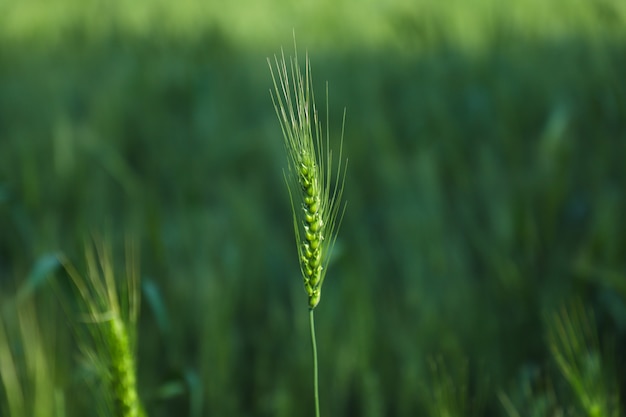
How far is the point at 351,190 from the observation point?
142cm

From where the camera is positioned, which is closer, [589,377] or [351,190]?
[589,377]

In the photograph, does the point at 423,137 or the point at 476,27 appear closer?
the point at 423,137

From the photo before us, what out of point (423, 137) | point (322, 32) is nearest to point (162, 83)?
point (322, 32)

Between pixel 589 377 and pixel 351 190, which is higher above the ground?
pixel 351 190

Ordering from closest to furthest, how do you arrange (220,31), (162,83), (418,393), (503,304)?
(418,393), (503,304), (162,83), (220,31)

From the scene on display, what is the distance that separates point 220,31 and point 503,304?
149cm

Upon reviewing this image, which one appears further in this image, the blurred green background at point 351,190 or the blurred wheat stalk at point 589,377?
the blurred green background at point 351,190

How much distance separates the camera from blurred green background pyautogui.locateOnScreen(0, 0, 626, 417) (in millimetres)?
951

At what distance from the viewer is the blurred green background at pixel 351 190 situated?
3.12ft

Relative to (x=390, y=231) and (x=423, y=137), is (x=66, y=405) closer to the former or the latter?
(x=390, y=231)

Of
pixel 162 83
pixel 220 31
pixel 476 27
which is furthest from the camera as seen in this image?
pixel 220 31

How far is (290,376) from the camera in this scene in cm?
93

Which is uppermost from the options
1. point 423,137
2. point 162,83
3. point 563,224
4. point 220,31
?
point 220,31

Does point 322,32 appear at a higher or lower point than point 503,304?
higher
